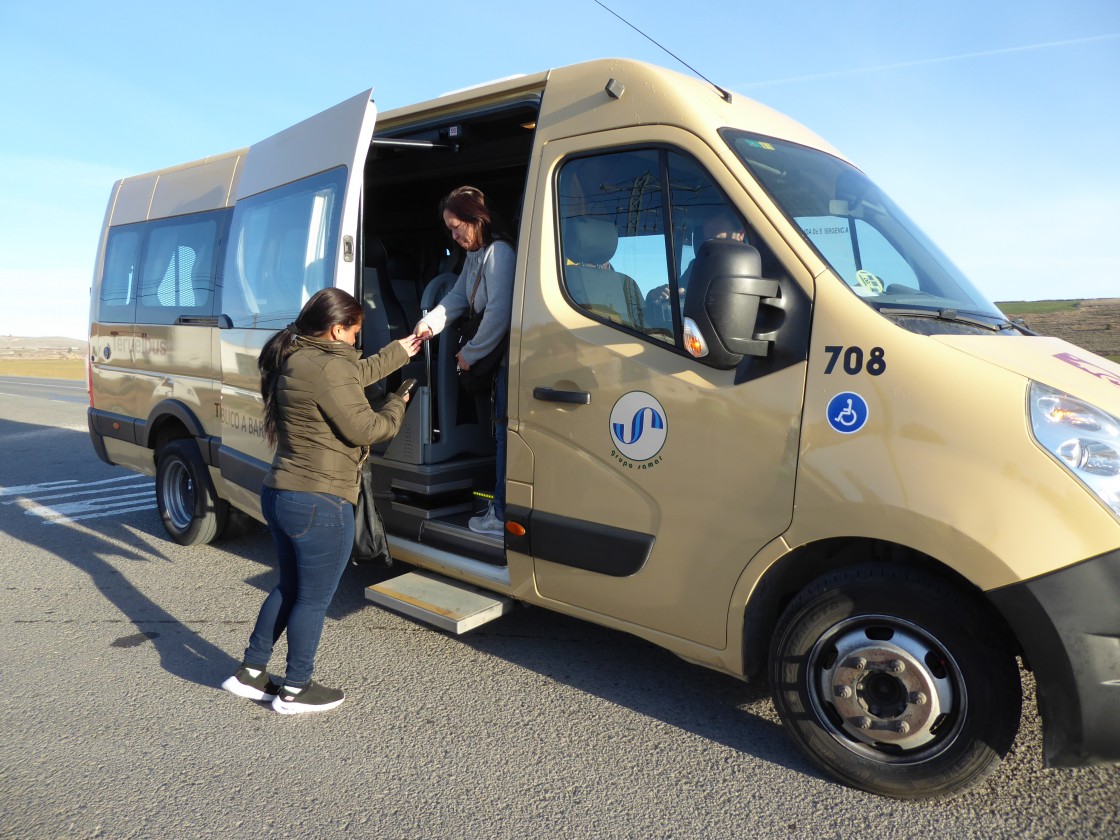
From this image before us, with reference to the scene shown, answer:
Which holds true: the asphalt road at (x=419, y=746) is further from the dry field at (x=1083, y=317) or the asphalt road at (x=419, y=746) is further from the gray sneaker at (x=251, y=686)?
the dry field at (x=1083, y=317)

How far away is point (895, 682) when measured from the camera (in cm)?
283

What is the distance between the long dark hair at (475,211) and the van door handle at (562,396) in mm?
1068

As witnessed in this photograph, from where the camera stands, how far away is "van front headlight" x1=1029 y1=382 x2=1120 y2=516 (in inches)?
95.1

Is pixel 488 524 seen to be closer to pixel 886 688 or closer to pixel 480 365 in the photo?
pixel 480 365

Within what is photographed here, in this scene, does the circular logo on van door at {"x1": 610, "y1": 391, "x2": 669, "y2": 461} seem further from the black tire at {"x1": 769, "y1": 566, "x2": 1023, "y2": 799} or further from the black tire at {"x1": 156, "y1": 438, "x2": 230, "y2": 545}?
the black tire at {"x1": 156, "y1": 438, "x2": 230, "y2": 545}

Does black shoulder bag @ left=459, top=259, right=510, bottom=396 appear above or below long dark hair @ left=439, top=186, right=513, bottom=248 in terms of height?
below

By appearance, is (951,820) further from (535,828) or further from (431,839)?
(431,839)

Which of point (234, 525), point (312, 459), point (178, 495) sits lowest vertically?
point (234, 525)

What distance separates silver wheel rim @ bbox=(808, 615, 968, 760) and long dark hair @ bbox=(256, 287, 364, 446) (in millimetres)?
2231

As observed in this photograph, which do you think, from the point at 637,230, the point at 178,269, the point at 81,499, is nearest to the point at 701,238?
the point at 637,230

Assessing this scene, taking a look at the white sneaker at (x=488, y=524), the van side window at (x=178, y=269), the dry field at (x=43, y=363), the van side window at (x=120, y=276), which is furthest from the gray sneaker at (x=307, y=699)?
the dry field at (x=43, y=363)

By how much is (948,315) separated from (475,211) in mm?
2313

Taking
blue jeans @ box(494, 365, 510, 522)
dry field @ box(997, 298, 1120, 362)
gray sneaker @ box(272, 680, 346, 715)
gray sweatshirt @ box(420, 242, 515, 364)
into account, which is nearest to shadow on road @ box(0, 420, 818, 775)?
gray sneaker @ box(272, 680, 346, 715)

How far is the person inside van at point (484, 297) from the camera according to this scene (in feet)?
13.4
